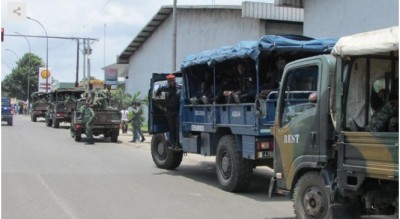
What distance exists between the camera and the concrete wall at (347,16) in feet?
49.4

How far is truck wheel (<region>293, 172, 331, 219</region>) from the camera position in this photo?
254 inches

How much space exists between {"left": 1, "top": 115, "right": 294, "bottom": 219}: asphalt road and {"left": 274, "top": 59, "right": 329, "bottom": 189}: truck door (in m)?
1.10

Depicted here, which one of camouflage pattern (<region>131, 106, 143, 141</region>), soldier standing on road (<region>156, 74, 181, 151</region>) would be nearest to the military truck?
soldier standing on road (<region>156, 74, 181, 151</region>)

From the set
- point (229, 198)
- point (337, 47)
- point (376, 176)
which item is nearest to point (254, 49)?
point (229, 198)

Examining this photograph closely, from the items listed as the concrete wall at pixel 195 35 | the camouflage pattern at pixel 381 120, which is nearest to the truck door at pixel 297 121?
the camouflage pattern at pixel 381 120

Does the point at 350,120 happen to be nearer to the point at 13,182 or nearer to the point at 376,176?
the point at 376,176

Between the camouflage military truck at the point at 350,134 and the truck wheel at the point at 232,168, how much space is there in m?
2.62

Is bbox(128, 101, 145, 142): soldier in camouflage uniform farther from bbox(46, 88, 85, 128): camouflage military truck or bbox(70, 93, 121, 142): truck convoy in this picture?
bbox(46, 88, 85, 128): camouflage military truck

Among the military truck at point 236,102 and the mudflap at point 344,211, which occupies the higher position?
the military truck at point 236,102

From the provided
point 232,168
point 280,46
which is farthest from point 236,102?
point 280,46

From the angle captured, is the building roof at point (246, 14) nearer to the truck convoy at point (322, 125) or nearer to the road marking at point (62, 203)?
the truck convoy at point (322, 125)

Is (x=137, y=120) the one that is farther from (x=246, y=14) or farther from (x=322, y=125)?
(x=322, y=125)

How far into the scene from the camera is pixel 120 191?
991 centimetres

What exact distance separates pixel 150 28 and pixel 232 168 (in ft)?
97.6
